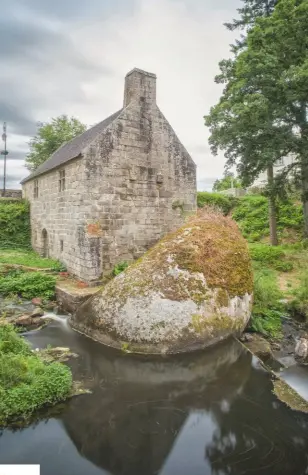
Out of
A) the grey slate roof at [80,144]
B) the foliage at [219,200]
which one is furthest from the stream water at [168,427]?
the foliage at [219,200]

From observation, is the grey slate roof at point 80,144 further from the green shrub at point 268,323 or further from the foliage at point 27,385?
the green shrub at point 268,323

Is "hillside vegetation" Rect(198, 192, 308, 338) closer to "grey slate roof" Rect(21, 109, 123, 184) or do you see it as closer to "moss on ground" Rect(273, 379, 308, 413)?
"moss on ground" Rect(273, 379, 308, 413)

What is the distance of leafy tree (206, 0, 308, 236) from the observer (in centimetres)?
1476

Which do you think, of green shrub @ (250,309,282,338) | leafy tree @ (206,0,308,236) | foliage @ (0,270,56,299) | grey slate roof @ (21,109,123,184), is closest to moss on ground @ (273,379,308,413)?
green shrub @ (250,309,282,338)

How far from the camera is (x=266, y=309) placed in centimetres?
1015

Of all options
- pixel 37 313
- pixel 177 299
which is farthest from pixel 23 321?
pixel 177 299

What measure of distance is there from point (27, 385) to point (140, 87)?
11566 millimetres

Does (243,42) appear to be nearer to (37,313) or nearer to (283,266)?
(283,266)

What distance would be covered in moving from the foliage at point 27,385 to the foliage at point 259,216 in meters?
18.2

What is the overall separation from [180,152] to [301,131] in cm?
707

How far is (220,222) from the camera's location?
34.1 feet

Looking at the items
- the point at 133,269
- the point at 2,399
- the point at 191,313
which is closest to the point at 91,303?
the point at 133,269

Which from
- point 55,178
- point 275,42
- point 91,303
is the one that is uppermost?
point 275,42

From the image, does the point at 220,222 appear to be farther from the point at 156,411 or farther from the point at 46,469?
the point at 46,469
